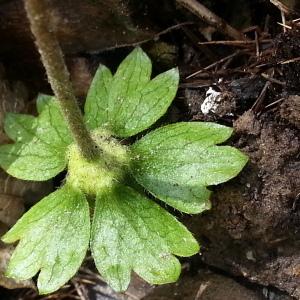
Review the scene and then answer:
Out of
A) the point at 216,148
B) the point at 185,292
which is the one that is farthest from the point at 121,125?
the point at 185,292

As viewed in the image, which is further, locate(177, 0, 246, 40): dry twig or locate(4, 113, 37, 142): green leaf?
locate(4, 113, 37, 142): green leaf

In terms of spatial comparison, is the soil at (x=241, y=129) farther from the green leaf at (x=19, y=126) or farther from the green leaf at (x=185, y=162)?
Result: the green leaf at (x=19, y=126)

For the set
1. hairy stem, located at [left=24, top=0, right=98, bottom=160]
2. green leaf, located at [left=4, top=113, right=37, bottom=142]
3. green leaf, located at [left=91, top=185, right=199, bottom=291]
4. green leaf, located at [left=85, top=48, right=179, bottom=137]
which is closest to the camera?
hairy stem, located at [left=24, top=0, right=98, bottom=160]

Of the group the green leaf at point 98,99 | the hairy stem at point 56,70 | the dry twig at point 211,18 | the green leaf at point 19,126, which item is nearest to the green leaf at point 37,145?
the green leaf at point 19,126

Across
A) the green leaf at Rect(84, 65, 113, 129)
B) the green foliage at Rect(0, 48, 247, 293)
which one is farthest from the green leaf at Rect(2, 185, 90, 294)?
the green leaf at Rect(84, 65, 113, 129)

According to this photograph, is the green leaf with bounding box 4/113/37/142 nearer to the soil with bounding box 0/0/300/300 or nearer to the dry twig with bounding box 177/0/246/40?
the soil with bounding box 0/0/300/300

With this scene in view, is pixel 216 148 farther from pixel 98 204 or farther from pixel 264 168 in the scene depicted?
pixel 98 204
